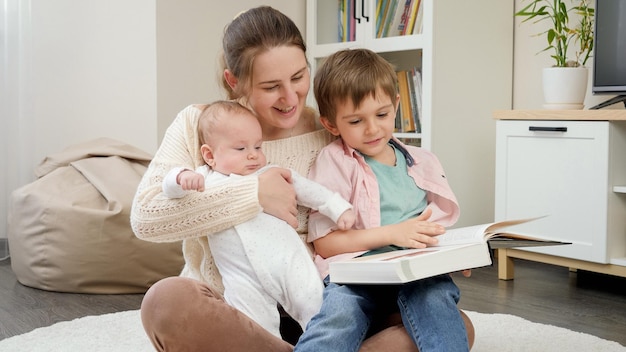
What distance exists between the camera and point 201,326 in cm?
138

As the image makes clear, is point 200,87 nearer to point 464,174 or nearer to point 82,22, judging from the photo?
point 82,22

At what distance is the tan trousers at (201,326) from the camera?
4.52 feet

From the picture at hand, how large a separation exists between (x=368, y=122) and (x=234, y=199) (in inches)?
12.3

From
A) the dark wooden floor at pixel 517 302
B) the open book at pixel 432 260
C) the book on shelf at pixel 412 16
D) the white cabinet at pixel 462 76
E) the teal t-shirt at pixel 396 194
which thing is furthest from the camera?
the book on shelf at pixel 412 16

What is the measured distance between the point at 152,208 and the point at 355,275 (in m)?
0.43

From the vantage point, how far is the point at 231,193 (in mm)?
1510

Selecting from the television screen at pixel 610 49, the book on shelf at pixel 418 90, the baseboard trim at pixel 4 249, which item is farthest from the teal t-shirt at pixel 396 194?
the baseboard trim at pixel 4 249

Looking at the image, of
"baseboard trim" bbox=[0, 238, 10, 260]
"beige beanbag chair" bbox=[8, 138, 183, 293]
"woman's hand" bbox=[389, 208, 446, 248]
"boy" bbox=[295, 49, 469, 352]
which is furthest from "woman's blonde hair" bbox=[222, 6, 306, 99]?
"baseboard trim" bbox=[0, 238, 10, 260]

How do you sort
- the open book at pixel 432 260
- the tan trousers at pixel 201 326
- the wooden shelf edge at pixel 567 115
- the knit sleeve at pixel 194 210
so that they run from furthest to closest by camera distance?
1. the wooden shelf edge at pixel 567 115
2. the knit sleeve at pixel 194 210
3. the tan trousers at pixel 201 326
4. the open book at pixel 432 260

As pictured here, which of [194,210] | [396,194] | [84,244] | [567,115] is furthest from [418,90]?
[194,210]

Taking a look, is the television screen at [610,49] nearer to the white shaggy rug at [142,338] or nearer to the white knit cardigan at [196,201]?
the white shaggy rug at [142,338]

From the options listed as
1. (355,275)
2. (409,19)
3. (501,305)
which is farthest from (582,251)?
(355,275)

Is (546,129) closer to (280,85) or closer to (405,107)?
(405,107)

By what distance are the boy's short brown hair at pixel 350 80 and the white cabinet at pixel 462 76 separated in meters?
1.69
